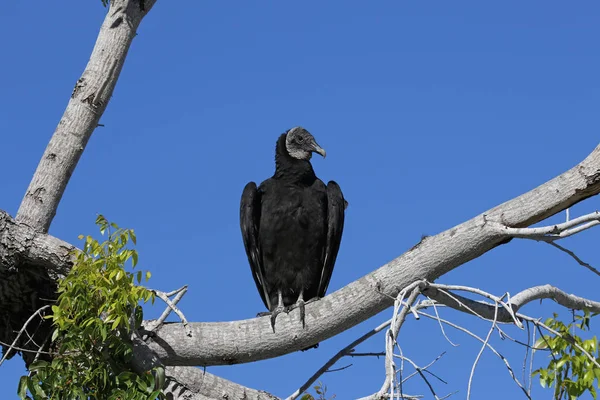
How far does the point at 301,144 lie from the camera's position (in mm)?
5074

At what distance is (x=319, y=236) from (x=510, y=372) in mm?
1787

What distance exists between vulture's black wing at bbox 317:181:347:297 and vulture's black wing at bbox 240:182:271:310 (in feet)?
1.14

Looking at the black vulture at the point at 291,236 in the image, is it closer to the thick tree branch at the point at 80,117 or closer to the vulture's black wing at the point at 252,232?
the vulture's black wing at the point at 252,232

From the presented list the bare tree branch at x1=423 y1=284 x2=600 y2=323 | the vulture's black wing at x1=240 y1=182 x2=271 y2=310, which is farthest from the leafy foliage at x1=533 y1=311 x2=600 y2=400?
the vulture's black wing at x1=240 y1=182 x2=271 y2=310

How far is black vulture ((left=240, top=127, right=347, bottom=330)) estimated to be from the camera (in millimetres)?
4406

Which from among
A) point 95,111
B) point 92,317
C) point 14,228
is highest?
point 95,111

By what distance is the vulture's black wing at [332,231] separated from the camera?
438 centimetres

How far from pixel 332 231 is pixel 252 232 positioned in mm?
467

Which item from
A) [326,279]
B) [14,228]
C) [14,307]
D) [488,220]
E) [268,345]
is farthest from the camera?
[326,279]

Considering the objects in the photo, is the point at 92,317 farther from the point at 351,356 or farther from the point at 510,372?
the point at 510,372

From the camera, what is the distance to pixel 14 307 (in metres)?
4.09

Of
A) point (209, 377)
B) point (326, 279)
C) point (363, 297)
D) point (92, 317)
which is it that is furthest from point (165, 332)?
point (326, 279)

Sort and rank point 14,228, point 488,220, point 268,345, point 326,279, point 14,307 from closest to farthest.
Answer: point 488,220, point 268,345, point 14,228, point 14,307, point 326,279

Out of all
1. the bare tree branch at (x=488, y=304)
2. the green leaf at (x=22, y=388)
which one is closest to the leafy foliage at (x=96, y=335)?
the green leaf at (x=22, y=388)
